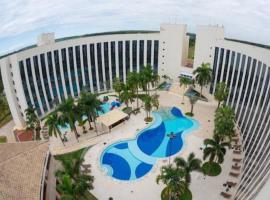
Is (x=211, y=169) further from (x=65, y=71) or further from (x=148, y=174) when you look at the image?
(x=65, y=71)

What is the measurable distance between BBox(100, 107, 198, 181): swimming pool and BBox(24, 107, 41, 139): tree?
57.0 feet

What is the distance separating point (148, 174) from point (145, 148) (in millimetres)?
7425

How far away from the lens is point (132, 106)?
61438mm

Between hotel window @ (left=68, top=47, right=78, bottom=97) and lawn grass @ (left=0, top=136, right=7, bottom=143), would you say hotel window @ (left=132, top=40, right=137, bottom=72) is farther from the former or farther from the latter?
lawn grass @ (left=0, top=136, right=7, bottom=143)

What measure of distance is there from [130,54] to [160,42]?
10.2 meters

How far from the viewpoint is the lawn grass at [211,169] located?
37.9 metres

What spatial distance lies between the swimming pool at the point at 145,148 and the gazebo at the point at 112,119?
17.9 ft

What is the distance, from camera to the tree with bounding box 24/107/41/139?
4822cm

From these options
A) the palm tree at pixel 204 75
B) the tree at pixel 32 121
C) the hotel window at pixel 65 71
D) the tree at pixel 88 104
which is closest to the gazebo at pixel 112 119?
the tree at pixel 88 104

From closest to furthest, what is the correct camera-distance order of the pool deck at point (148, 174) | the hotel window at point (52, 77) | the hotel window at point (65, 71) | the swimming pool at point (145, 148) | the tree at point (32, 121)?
the pool deck at point (148, 174), the swimming pool at point (145, 148), the tree at point (32, 121), the hotel window at point (52, 77), the hotel window at point (65, 71)

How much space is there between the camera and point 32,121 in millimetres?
48688

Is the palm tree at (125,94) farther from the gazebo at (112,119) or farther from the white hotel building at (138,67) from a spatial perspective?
the white hotel building at (138,67)

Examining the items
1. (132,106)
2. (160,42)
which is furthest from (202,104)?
(160,42)

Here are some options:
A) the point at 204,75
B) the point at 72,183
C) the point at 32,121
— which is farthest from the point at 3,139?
the point at 204,75
